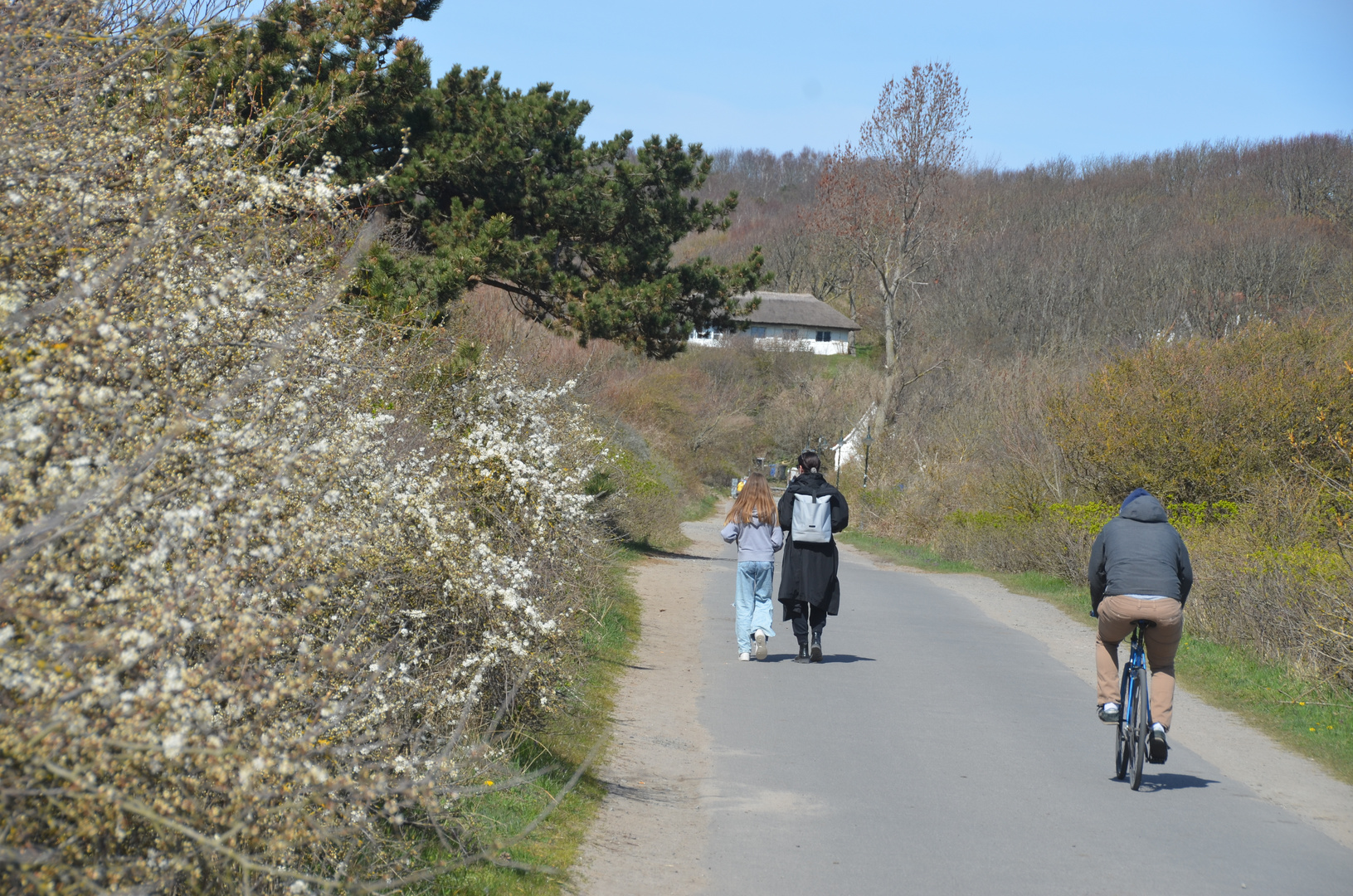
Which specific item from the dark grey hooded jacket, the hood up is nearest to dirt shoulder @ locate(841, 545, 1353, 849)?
the dark grey hooded jacket

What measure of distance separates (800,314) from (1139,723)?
93.9 metres

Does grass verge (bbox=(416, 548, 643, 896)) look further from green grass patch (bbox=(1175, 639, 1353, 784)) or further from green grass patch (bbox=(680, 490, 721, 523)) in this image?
green grass patch (bbox=(680, 490, 721, 523))

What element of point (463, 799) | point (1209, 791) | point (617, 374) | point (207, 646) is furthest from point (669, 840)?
point (617, 374)

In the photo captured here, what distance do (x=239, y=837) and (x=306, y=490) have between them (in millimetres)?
1739

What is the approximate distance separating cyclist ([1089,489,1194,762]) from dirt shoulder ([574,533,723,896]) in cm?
285

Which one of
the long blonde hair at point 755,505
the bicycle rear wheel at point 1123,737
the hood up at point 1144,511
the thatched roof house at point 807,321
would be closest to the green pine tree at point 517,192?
the long blonde hair at point 755,505

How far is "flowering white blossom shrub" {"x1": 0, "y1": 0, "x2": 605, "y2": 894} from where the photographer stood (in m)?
2.96

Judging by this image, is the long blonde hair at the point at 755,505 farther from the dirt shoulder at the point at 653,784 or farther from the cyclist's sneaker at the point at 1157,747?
the cyclist's sneaker at the point at 1157,747

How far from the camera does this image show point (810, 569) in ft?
38.2

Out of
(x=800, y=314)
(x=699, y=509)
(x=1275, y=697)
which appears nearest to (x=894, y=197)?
(x=699, y=509)

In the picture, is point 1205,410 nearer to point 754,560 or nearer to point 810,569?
point 810,569

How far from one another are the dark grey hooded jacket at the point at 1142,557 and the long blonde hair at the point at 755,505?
443 cm

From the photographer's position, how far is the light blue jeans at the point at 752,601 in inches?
468

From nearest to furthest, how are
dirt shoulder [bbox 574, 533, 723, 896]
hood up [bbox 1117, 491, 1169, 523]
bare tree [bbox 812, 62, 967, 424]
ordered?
→ 1. dirt shoulder [bbox 574, 533, 723, 896]
2. hood up [bbox 1117, 491, 1169, 523]
3. bare tree [bbox 812, 62, 967, 424]
